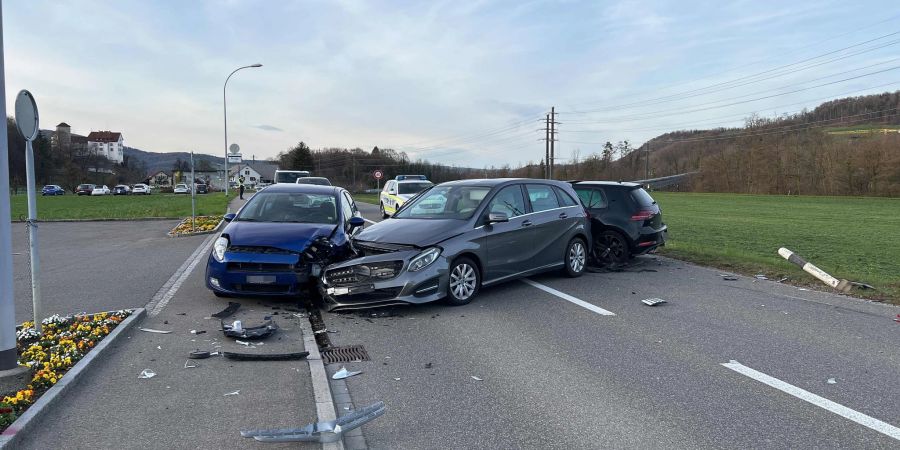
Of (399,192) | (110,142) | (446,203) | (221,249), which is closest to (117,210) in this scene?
(399,192)

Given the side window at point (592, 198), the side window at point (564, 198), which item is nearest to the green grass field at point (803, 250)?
the side window at point (592, 198)

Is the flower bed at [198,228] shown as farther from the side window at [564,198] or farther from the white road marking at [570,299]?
the side window at [564,198]

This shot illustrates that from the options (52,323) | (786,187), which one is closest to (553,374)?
(52,323)

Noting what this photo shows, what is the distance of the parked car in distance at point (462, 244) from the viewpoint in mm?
7074

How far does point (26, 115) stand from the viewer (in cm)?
525

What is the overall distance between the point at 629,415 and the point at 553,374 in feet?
3.12

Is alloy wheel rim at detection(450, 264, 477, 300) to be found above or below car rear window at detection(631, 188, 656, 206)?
below

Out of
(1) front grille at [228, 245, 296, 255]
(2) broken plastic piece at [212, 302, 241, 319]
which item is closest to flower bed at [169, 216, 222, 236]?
(1) front grille at [228, 245, 296, 255]

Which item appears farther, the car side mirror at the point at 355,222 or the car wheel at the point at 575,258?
the car wheel at the point at 575,258

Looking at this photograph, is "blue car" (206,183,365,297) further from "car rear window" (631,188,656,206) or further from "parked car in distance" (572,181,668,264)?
"car rear window" (631,188,656,206)

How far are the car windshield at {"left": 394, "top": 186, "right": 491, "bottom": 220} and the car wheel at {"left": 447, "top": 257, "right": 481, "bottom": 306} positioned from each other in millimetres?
730

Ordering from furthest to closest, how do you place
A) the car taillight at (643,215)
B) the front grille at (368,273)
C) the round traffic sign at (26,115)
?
the car taillight at (643,215) < the front grille at (368,273) < the round traffic sign at (26,115)

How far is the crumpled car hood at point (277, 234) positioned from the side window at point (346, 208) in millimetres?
702

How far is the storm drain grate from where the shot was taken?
5.46 meters
